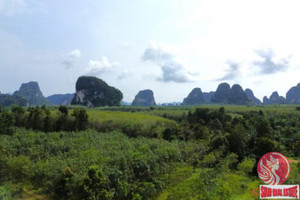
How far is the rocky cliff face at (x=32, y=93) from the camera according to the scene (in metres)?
102

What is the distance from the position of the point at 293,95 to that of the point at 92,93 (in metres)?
85.1

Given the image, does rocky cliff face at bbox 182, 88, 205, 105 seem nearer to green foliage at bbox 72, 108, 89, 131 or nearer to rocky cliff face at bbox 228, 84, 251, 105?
rocky cliff face at bbox 228, 84, 251, 105

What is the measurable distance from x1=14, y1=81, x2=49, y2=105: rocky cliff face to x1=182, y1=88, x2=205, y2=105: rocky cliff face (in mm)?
70242

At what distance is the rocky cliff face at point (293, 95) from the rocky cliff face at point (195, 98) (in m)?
36.8

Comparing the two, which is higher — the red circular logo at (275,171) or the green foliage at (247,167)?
the red circular logo at (275,171)

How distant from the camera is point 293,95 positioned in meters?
95.6

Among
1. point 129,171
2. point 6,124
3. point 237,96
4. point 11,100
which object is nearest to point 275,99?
point 237,96

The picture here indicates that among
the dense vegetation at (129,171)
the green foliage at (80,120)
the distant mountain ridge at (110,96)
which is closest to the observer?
the dense vegetation at (129,171)

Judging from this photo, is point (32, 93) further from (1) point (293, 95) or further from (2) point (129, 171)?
(1) point (293, 95)

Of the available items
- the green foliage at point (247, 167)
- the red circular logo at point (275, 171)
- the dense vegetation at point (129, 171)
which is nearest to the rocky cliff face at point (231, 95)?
the dense vegetation at point (129, 171)

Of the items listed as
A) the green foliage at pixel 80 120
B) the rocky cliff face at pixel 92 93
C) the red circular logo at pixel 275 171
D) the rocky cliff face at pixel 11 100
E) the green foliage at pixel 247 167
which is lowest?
the green foliage at pixel 247 167

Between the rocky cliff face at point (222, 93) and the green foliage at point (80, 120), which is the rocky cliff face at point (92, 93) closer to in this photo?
the rocky cliff face at point (222, 93)

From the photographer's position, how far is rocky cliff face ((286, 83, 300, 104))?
9347 centimetres

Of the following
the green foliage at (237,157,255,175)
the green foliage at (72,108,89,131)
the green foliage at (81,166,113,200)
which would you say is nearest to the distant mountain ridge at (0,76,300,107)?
the green foliage at (72,108,89,131)
